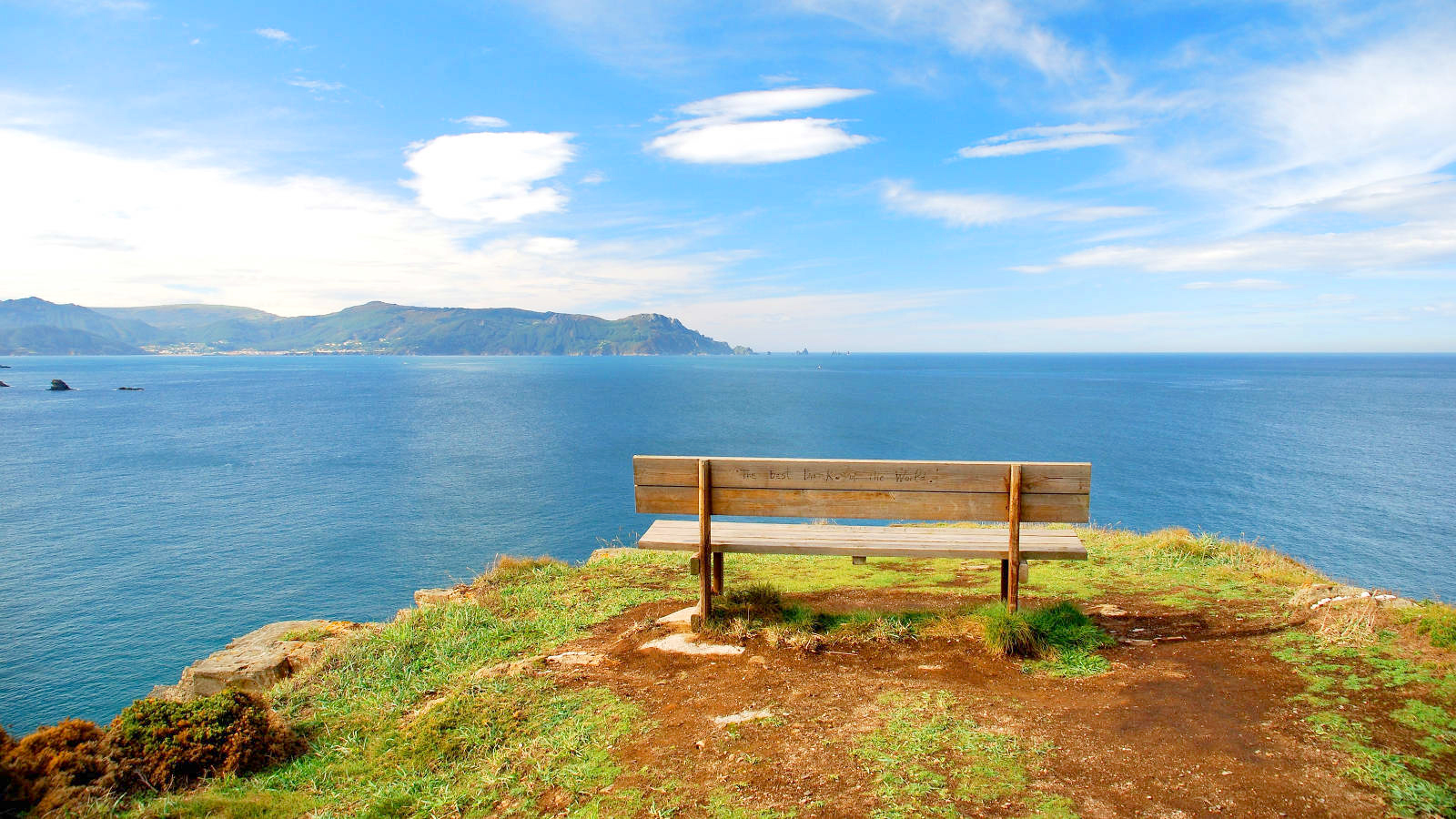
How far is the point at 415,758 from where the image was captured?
4285mm

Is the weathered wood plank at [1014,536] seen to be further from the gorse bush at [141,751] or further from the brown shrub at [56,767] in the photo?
the brown shrub at [56,767]

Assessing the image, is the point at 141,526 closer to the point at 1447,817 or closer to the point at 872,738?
the point at 872,738

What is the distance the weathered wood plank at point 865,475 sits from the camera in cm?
584

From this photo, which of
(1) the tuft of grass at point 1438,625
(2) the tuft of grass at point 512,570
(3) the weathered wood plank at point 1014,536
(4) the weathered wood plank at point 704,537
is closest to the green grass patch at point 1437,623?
(1) the tuft of grass at point 1438,625

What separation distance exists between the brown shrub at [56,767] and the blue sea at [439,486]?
16080mm

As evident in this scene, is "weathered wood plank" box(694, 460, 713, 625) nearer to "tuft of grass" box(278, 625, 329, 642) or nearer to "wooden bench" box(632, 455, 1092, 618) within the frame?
"wooden bench" box(632, 455, 1092, 618)

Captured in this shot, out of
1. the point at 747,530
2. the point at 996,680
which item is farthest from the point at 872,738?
the point at 747,530

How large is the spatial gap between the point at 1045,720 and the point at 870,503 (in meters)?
2.12

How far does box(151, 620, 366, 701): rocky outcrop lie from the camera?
623 cm

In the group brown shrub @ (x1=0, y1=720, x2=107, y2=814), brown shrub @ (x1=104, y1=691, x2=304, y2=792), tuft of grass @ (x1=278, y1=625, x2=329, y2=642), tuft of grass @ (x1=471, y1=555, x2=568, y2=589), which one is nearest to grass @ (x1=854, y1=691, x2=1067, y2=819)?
brown shrub @ (x1=104, y1=691, x2=304, y2=792)

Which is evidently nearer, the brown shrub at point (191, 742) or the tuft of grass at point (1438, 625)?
the brown shrub at point (191, 742)

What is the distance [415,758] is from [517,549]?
26795 millimetres

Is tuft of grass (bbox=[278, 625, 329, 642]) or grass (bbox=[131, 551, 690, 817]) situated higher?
grass (bbox=[131, 551, 690, 817])

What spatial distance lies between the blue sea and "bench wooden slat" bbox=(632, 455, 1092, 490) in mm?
16452
